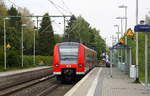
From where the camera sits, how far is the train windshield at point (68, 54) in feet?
104

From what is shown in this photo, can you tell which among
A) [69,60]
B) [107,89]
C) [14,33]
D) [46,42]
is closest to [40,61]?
[14,33]

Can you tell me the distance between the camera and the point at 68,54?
31953 mm

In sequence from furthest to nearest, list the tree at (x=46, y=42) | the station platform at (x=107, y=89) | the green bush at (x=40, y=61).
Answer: the tree at (x=46, y=42) → the green bush at (x=40, y=61) → the station platform at (x=107, y=89)

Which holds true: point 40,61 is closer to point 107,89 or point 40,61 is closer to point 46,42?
point 46,42

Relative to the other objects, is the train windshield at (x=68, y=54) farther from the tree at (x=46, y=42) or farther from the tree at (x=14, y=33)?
the tree at (x=46, y=42)

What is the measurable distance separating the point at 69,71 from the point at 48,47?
260 feet

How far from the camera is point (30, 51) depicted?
390 feet

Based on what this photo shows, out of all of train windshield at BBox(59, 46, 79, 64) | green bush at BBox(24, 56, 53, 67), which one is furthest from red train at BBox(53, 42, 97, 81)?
green bush at BBox(24, 56, 53, 67)

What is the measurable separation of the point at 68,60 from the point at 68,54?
45 cm

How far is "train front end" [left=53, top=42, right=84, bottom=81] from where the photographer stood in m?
31.6

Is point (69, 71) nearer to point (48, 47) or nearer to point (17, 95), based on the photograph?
point (17, 95)

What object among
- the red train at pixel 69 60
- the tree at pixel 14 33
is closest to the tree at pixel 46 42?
the tree at pixel 14 33

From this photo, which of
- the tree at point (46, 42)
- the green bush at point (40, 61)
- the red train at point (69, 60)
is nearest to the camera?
the red train at point (69, 60)

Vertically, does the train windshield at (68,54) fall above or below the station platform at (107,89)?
above
